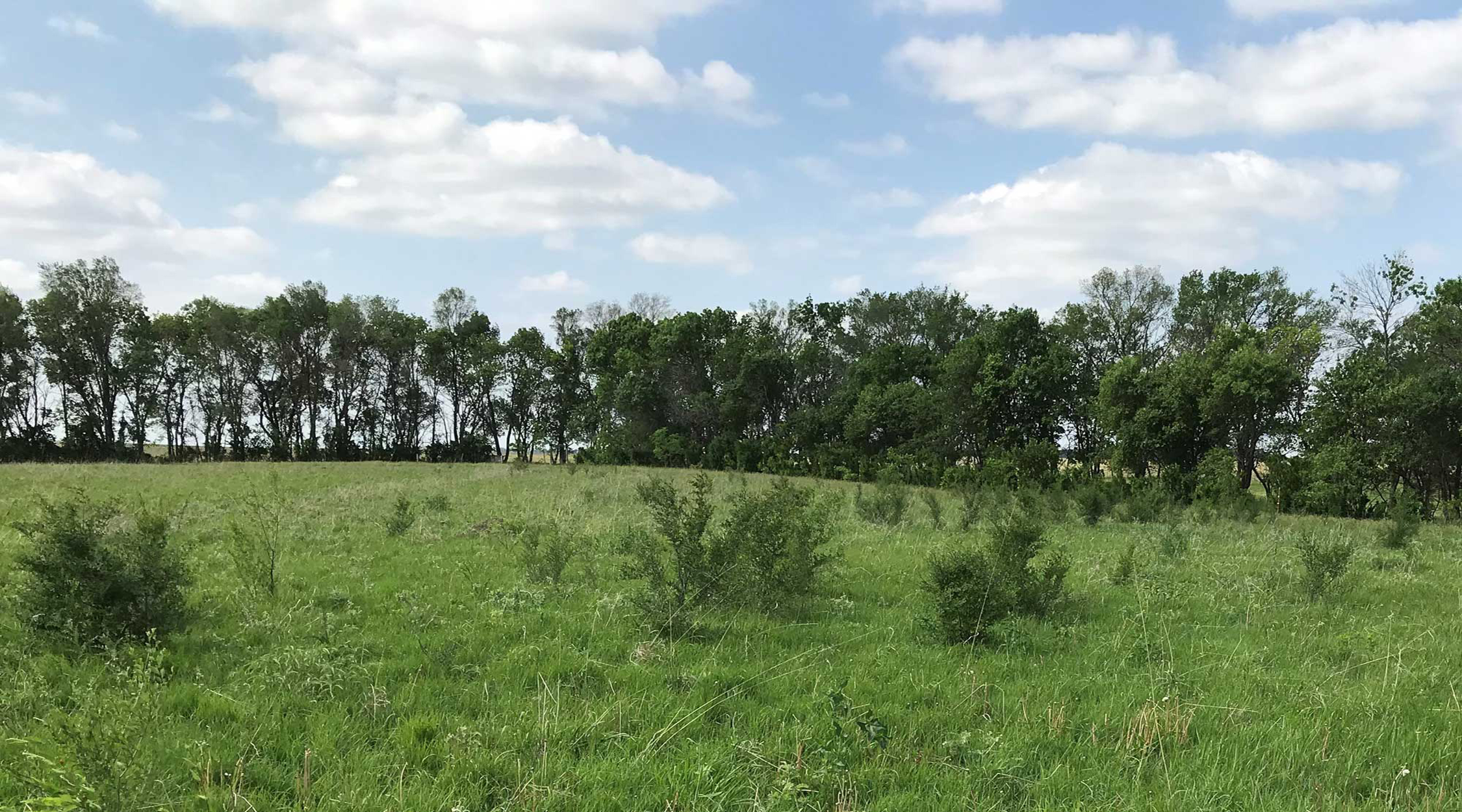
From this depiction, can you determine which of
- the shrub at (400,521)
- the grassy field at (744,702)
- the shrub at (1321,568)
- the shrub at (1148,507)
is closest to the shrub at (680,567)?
the grassy field at (744,702)

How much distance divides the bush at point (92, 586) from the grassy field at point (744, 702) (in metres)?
0.26

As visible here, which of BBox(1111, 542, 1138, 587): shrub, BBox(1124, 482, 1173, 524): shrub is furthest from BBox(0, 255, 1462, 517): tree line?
BBox(1111, 542, 1138, 587): shrub

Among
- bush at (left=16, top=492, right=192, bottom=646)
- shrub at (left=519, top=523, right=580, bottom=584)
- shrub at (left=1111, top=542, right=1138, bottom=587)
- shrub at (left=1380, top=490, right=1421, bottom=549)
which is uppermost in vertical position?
bush at (left=16, top=492, right=192, bottom=646)

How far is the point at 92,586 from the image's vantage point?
6.50 m

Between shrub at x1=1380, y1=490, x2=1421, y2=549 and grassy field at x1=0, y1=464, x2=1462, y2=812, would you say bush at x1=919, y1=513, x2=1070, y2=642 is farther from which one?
shrub at x1=1380, y1=490, x2=1421, y2=549

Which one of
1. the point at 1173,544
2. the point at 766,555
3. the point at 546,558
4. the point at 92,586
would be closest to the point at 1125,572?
the point at 1173,544

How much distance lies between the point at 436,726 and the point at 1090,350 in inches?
2030

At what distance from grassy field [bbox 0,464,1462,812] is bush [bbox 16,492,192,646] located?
0.26 metres

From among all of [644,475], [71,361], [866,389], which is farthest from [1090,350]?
[71,361]

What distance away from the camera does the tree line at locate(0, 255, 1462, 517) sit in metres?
28.7

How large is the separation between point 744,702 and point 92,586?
5.58 m

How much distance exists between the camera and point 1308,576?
32.8ft

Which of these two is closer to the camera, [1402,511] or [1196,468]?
[1402,511]

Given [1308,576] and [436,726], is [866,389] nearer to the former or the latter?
[1308,576]
